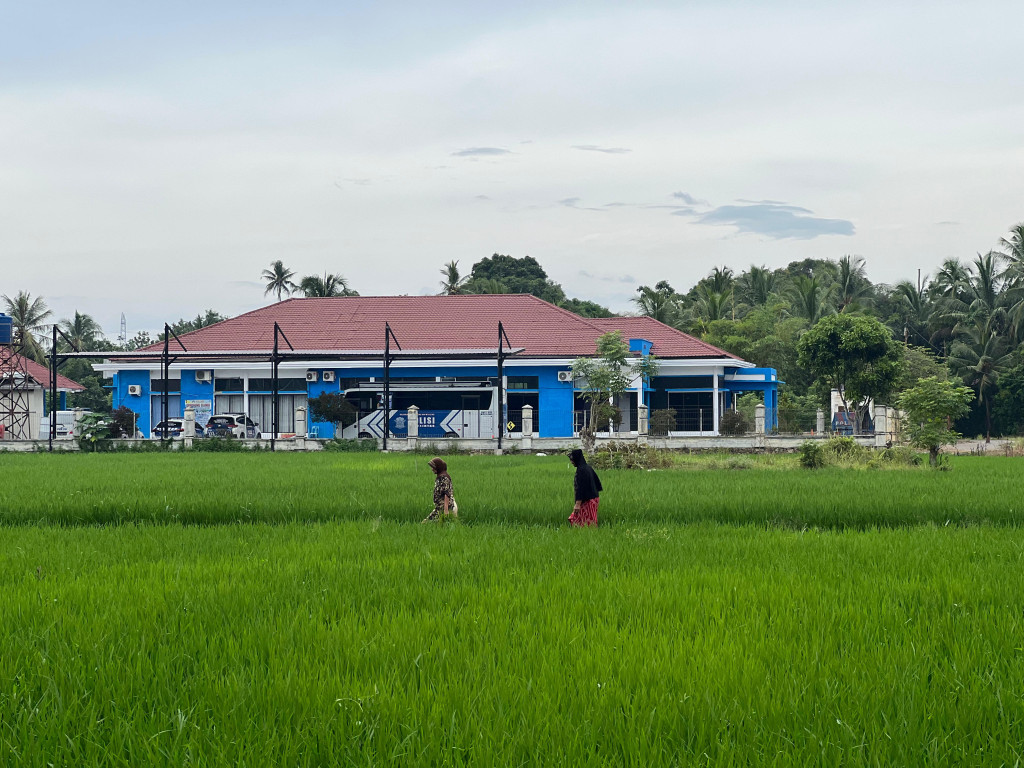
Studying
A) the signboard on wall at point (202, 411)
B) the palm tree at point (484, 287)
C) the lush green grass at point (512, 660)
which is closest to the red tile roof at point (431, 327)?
the signboard on wall at point (202, 411)

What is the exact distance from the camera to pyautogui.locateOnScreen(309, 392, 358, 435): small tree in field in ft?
118

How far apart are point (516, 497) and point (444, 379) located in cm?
2494

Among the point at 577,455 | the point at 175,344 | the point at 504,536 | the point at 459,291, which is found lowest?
the point at 504,536

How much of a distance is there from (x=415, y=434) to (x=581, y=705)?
1120 inches

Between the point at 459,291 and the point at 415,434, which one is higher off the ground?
the point at 459,291

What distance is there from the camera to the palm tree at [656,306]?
51.4 metres

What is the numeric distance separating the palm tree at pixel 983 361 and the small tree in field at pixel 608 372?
666 inches

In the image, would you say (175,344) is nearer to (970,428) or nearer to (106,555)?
(106,555)

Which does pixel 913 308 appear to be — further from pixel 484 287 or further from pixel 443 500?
pixel 443 500

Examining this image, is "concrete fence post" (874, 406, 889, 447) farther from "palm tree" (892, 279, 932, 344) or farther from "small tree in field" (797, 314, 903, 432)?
"palm tree" (892, 279, 932, 344)

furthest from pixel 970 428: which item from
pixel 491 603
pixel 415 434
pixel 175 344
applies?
pixel 491 603

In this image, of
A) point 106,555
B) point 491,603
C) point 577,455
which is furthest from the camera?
point 577,455

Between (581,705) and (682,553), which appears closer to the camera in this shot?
(581,705)

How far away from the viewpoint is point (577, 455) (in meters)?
10.5
